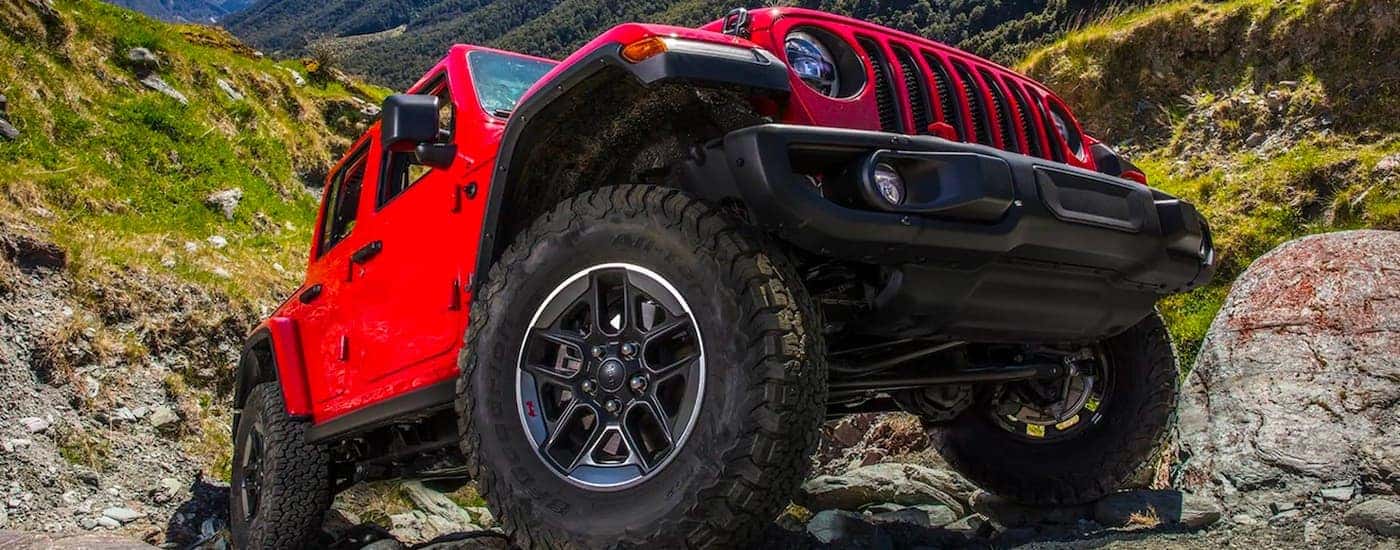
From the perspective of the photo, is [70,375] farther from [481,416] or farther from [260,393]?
[481,416]

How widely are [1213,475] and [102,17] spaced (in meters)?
15.1

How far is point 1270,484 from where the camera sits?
11.8 ft

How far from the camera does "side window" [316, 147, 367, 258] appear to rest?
504cm

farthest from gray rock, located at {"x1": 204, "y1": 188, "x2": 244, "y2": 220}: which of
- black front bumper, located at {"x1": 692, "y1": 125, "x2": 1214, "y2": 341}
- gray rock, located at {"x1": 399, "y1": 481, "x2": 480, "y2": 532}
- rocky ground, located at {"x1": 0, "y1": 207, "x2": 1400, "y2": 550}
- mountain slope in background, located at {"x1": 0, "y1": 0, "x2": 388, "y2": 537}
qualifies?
black front bumper, located at {"x1": 692, "y1": 125, "x2": 1214, "y2": 341}

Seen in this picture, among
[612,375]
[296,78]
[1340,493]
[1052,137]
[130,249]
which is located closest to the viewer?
[612,375]

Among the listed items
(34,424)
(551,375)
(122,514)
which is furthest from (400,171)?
(34,424)

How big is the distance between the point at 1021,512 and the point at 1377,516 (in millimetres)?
1401

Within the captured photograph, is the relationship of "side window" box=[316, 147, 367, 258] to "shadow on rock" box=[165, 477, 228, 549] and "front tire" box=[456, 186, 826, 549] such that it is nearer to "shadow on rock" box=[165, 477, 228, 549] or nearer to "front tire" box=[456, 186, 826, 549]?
"shadow on rock" box=[165, 477, 228, 549]

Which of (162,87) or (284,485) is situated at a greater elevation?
(162,87)

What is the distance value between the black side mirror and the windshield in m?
0.33

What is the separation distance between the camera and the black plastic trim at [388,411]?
11.0ft

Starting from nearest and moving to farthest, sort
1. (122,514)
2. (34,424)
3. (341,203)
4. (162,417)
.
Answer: (341,203)
(122,514)
(34,424)
(162,417)

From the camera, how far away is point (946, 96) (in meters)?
3.17

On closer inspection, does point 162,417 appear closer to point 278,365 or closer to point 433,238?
point 278,365
